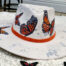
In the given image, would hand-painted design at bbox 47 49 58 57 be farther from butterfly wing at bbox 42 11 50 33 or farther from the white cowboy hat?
butterfly wing at bbox 42 11 50 33

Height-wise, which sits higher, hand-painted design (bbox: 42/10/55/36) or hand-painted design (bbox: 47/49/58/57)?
hand-painted design (bbox: 42/10/55/36)

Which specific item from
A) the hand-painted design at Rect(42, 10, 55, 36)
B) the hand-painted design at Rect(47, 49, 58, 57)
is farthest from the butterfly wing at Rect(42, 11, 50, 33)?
the hand-painted design at Rect(47, 49, 58, 57)

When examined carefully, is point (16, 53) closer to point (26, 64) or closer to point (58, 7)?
point (26, 64)

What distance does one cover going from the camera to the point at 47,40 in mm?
755

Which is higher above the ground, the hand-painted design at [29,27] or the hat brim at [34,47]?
the hand-painted design at [29,27]

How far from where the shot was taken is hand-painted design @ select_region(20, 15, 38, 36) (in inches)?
27.5

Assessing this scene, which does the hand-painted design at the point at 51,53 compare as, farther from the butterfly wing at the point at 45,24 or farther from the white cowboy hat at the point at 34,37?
the butterfly wing at the point at 45,24

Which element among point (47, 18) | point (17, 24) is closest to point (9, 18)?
point (17, 24)

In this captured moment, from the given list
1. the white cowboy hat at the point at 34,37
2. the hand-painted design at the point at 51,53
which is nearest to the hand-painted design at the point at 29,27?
the white cowboy hat at the point at 34,37

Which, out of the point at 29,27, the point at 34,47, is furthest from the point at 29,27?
the point at 34,47

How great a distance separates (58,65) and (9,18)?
0.57 metres

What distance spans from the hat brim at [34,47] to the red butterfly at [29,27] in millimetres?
50

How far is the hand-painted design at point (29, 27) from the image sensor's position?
0.70 metres

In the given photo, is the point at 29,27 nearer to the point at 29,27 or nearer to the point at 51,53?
the point at 29,27
